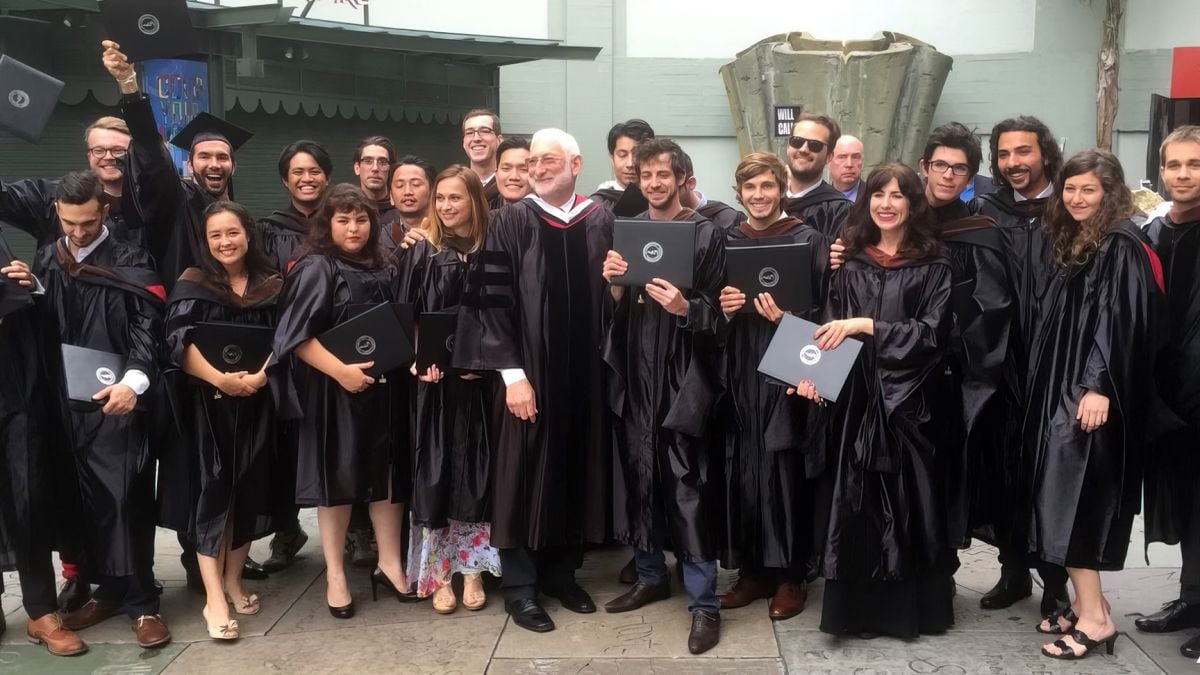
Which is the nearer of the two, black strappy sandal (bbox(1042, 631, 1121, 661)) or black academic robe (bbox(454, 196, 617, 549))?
black strappy sandal (bbox(1042, 631, 1121, 661))

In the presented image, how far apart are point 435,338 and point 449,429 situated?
1.33ft

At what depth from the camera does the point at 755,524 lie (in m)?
4.59

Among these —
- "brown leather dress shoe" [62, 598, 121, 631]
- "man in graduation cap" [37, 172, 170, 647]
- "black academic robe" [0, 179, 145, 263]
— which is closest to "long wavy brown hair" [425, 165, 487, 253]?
"man in graduation cap" [37, 172, 170, 647]

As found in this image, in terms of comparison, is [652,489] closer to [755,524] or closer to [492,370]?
[755,524]

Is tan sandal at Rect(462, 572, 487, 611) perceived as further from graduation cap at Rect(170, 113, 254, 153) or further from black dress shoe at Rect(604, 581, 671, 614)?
graduation cap at Rect(170, 113, 254, 153)

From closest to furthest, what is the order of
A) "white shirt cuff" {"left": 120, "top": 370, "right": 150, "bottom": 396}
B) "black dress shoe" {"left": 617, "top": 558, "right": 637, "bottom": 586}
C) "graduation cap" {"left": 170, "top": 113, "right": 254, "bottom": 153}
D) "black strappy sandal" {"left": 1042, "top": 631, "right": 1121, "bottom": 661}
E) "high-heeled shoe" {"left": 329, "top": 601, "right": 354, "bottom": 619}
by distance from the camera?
"black strappy sandal" {"left": 1042, "top": 631, "right": 1121, "bottom": 661}
"white shirt cuff" {"left": 120, "top": 370, "right": 150, "bottom": 396}
"high-heeled shoe" {"left": 329, "top": 601, "right": 354, "bottom": 619}
"graduation cap" {"left": 170, "top": 113, "right": 254, "bottom": 153}
"black dress shoe" {"left": 617, "top": 558, "right": 637, "bottom": 586}

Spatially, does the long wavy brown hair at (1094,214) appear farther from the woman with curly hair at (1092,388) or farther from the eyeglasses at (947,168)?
the eyeglasses at (947,168)

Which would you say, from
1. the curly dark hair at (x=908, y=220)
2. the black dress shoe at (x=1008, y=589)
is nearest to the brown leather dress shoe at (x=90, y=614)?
the curly dark hair at (x=908, y=220)

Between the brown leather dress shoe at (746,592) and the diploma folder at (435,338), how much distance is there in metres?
1.58

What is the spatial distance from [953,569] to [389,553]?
Answer: 2.40m

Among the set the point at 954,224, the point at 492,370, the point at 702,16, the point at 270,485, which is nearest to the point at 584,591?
the point at 492,370

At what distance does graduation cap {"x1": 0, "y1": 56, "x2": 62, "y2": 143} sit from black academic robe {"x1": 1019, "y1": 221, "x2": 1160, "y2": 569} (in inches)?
163

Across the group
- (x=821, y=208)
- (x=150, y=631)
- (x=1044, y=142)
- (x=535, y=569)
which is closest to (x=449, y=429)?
(x=535, y=569)

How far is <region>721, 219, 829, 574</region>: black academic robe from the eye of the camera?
178 inches
